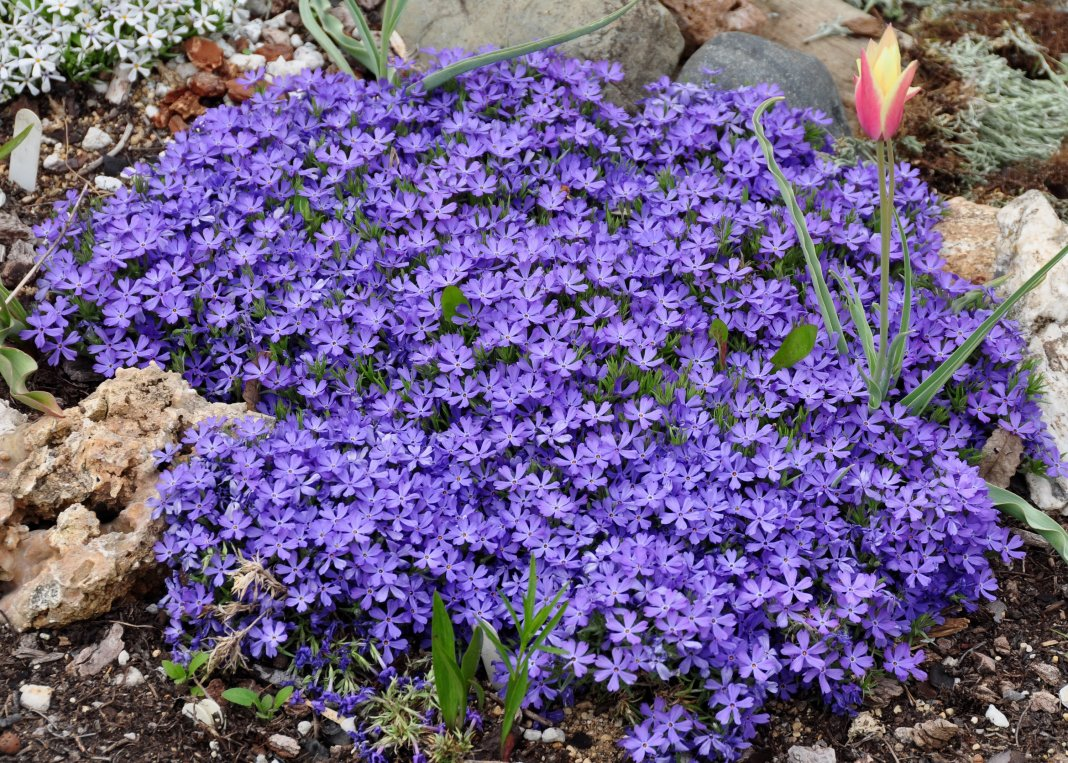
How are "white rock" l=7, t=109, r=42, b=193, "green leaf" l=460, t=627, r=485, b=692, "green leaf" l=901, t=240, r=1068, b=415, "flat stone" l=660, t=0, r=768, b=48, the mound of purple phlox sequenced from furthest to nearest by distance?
1. "flat stone" l=660, t=0, r=768, b=48
2. "white rock" l=7, t=109, r=42, b=193
3. "green leaf" l=901, t=240, r=1068, b=415
4. the mound of purple phlox
5. "green leaf" l=460, t=627, r=485, b=692

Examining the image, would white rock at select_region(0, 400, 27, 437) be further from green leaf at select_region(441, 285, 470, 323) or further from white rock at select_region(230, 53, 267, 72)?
white rock at select_region(230, 53, 267, 72)

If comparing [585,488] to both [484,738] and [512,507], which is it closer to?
[512,507]

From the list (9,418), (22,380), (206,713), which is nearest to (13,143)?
(22,380)

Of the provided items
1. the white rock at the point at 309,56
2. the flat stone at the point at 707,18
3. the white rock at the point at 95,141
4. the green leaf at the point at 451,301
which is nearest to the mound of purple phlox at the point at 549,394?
the green leaf at the point at 451,301

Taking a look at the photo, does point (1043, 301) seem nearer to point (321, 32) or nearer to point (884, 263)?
point (884, 263)

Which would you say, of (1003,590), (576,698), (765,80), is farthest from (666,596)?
(765,80)

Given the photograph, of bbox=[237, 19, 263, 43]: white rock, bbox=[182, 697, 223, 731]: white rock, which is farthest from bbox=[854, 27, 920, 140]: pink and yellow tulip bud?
bbox=[237, 19, 263, 43]: white rock
